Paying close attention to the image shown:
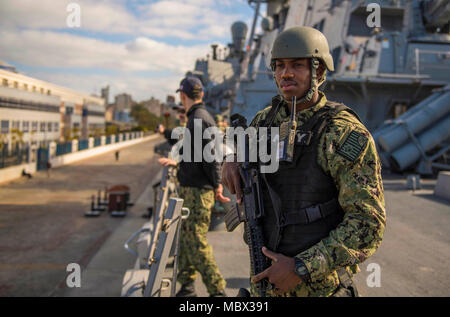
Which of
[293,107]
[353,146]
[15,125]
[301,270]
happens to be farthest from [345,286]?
[15,125]

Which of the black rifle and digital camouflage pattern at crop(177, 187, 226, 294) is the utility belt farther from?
digital camouflage pattern at crop(177, 187, 226, 294)

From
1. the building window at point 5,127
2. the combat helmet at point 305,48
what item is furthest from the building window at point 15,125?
the combat helmet at point 305,48

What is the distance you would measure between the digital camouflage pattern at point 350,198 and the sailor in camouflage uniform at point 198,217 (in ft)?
6.13

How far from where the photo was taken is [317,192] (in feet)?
4.67

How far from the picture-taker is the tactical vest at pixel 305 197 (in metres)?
1.41

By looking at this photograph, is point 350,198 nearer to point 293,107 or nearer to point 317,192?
point 317,192

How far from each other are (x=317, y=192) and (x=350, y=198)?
15 cm

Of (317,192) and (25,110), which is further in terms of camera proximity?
(25,110)

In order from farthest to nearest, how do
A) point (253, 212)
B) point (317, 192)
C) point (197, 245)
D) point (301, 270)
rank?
point (197, 245)
point (253, 212)
point (317, 192)
point (301, 270)

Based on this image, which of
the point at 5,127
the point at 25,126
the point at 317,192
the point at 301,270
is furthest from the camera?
the point at 25,126

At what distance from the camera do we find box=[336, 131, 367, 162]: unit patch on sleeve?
129cm

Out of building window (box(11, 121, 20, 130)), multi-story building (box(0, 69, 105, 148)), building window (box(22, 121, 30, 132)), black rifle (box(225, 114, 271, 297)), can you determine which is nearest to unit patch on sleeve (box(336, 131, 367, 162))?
black rifle (box(225, 114, 271, 297))

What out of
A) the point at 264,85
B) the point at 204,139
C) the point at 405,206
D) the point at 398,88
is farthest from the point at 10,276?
the point at 398,88
